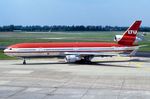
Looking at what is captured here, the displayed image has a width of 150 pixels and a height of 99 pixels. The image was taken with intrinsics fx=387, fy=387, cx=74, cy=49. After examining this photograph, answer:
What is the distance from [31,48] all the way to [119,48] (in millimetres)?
13658

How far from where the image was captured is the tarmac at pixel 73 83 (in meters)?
30.7

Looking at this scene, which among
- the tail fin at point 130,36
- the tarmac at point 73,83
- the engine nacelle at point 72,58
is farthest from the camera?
the tail fin at point 130,36

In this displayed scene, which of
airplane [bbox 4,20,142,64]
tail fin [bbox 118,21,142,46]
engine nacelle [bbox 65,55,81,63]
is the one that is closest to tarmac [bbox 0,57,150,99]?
airplane [bbox 4,20,142,64]

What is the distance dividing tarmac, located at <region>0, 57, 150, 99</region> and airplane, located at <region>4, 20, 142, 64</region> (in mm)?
6409

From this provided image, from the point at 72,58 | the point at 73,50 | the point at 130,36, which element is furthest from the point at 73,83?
the point at 130,36

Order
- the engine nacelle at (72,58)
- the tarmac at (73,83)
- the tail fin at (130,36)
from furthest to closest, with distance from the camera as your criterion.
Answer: the tail fin at (130,36) → the engine nacelle at (72,58) → the tarmac at (73,83)

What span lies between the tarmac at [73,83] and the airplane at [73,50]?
21.0ft

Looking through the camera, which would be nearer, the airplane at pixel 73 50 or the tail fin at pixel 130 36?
the airplane at pixel 73 50

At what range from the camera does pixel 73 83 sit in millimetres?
37188

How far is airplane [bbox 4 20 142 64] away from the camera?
5641 cm

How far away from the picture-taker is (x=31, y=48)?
56469 mm

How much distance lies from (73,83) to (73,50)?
2120 cm

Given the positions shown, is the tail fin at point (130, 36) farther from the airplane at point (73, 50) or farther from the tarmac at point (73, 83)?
the tarmac at point (73, 83)

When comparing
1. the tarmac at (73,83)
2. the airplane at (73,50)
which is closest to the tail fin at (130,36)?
the airplane at (73,50)
